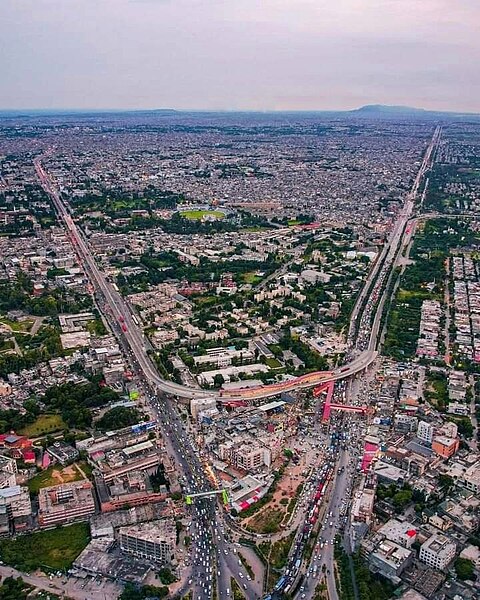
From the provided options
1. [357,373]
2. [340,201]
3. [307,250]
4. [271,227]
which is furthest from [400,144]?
[357,373]

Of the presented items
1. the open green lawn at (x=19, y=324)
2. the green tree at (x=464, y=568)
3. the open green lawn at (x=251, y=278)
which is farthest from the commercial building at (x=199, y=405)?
the open green lawn at (x=251, y=278)

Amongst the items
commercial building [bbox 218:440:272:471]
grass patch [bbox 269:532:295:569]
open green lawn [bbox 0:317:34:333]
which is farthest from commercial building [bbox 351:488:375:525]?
open green lawn [bbox 0:317:34:333]

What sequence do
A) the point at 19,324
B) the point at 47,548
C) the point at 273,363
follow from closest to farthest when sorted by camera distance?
the point at 47,548
the point at 273,363
the point at 19,324

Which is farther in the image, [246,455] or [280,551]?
[246,455]

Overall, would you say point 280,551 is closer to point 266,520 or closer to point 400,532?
point 266,520

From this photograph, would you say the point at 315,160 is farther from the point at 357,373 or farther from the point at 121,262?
the point at 357,373

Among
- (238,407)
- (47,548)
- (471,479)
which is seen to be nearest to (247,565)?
(47,548)
